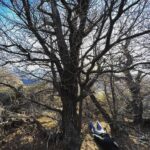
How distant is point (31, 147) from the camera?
10.3 meters

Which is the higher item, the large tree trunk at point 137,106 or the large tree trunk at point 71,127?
the large tree trunk at point 137,106

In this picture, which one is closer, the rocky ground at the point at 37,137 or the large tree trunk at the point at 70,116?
the large tree trunk at the point at 70,116

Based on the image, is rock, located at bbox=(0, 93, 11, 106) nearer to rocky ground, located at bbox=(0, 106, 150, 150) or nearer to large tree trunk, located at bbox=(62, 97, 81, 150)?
rocky ground, located at bbox=(0, 106, 150, 150)

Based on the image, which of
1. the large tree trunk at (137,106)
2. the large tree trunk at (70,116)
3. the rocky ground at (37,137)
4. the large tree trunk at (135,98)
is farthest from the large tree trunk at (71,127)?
the large tree trunk at (137,106)

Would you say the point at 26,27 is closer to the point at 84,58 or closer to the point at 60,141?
the point at 84,58

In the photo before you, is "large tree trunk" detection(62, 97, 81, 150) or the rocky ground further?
the rocky ground

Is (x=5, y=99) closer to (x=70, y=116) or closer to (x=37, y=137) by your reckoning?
(x=37, y=137)

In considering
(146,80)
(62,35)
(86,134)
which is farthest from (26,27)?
(146,80)

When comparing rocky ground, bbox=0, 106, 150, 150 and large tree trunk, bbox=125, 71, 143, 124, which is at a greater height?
large tree trunk, bbox=125, 71, 143, 124

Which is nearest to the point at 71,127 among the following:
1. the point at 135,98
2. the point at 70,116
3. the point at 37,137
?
the point at 70,116

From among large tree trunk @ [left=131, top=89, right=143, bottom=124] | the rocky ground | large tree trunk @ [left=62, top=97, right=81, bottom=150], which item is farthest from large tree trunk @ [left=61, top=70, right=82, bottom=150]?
large tree trunk @ [left=131, top=89, right=143, bottom=124]

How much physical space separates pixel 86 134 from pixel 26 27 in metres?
4.87

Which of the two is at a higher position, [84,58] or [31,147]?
[84,58]

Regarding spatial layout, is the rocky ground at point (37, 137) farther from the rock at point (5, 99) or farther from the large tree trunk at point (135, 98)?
the large tree trunk at point (135, 98)
